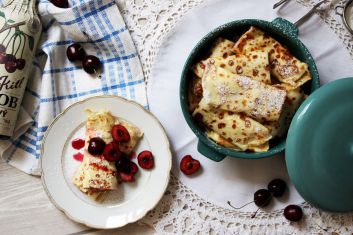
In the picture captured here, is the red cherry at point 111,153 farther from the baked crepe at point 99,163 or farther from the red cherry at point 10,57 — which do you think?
the red cherry at point 10,57

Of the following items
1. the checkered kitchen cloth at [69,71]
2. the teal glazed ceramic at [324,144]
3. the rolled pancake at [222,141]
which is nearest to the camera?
the teal glazed ceramic at [324,144]

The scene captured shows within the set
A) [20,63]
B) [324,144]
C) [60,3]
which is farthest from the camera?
[60,3]

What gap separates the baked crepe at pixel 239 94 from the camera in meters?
1.53

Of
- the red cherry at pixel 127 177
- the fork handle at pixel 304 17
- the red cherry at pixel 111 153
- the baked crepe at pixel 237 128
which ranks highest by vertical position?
the fork handle at pixel 304 17

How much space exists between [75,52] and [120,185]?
435 mm

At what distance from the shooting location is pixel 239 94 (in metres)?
1.54

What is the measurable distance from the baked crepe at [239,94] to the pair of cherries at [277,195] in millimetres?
238

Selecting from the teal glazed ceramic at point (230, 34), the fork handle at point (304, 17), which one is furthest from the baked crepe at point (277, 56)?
the fork handle at point (304, 17)

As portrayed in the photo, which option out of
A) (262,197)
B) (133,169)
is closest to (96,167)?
(133,169)

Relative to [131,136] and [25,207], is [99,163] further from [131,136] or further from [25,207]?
[25,207]

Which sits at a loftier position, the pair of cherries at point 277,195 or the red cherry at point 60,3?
the red cherry at point 60,3

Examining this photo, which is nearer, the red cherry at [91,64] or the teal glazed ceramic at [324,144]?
the teal glazed ceramic at [324,144]

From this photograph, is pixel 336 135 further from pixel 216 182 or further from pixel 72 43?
pixel 72 43

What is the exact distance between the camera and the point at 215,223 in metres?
1.70
